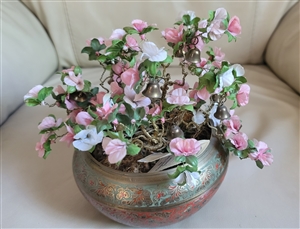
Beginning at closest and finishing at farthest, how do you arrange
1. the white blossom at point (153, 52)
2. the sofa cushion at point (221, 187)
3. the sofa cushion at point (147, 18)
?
the white blossom at point (153, 52) → the sofa cushion at point (221, 187) → the sofa cushion at point (147, 18)

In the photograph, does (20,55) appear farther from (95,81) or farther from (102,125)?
(102,125)

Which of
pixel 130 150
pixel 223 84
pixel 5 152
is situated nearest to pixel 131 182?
pixel 130 150

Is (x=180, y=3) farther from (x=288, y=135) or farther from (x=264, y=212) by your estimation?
(x=264, y=212)

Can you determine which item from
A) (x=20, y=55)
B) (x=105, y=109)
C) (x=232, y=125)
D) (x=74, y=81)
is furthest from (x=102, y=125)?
(x=20, y=55)

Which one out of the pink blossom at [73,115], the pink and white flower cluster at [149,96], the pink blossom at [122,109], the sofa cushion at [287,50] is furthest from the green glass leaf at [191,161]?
the sofa cushion at [287,50]

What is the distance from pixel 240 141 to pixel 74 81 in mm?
270

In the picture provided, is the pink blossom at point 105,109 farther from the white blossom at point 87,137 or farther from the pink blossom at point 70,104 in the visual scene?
the pink blossom at point 70,104

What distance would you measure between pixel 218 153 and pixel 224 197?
0.43ft

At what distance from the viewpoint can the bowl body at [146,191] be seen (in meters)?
0.45

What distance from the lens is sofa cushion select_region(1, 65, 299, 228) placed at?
56cm

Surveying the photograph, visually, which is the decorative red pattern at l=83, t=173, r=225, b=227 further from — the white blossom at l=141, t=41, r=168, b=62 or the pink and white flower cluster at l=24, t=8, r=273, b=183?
the white blossom at l=141, t=41, r=168, b=62

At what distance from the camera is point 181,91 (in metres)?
0.42

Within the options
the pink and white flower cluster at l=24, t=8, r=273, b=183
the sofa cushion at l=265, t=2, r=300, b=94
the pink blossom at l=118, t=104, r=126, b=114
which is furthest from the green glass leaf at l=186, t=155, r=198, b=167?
the sofa cushion at l=265, t=2, r=300, b=94

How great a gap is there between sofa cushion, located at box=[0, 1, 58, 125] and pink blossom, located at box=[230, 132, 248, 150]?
23.9 inches
